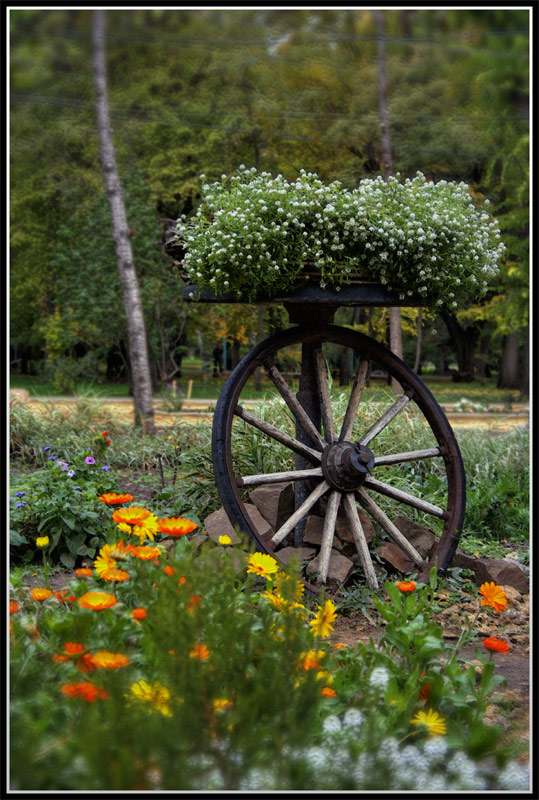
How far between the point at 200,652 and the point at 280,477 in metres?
2.30

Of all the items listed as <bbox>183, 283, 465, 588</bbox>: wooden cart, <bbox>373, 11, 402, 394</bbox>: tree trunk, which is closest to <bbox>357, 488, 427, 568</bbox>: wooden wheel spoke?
<bbox>183, 283, 465, 588</bbox>: wooden cart

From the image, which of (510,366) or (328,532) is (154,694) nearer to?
(328,532)

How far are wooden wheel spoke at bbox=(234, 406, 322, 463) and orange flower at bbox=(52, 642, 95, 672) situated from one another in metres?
2.11

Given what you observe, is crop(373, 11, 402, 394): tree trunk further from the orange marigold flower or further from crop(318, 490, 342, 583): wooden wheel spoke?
the orange marigold flower

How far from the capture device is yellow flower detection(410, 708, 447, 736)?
218 centimetres

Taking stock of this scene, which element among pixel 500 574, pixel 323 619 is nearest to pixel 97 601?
pixel 323 619

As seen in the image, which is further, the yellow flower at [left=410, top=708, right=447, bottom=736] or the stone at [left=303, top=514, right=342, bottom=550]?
the stone at [left=303, top=514, right=342, bottom=550]

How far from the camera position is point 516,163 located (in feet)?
46.7

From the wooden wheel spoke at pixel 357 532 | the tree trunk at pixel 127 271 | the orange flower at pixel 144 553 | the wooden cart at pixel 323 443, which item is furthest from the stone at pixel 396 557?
the tree trunk at pixel 127 271

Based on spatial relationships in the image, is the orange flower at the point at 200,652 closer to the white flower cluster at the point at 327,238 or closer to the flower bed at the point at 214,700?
the flower bed at the point at 214,700

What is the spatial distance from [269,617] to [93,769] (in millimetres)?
942

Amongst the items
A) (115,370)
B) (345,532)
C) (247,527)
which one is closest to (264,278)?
(247,527)

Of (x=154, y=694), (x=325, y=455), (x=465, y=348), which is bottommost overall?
(x=154, y=694)

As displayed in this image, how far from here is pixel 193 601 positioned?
2.11 meters
